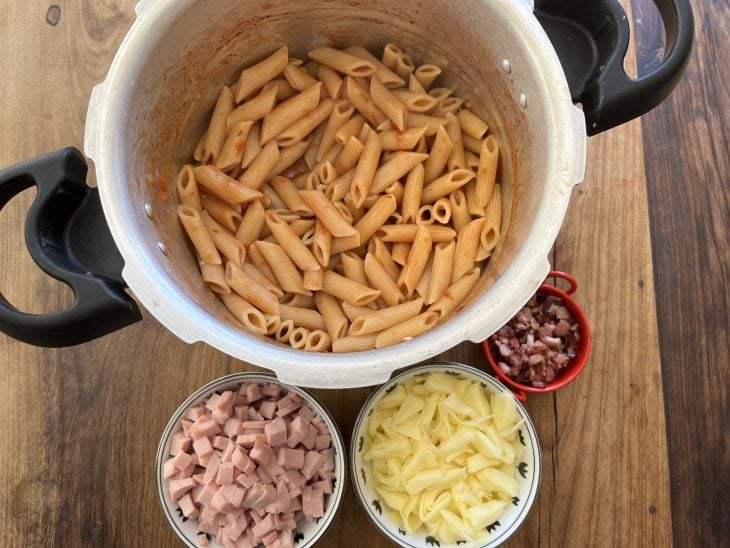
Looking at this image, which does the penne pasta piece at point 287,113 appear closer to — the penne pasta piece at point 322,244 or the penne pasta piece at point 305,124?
the penne pasta piece at point 305,124

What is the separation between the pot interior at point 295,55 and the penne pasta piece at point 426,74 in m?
0.02

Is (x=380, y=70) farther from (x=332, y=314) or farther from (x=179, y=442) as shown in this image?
(x=179, y=442)

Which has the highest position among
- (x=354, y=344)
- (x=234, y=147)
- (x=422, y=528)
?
(x=234, y=147)

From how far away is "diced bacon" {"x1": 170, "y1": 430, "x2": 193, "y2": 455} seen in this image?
3.15 ft

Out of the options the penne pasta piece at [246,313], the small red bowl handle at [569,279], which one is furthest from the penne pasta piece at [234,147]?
the small red bowl handle at [569,279]

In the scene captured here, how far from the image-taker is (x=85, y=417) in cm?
106

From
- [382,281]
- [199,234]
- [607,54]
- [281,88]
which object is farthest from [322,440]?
[607,54]

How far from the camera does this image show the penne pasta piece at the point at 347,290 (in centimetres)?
95

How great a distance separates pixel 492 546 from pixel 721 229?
0.72 meters

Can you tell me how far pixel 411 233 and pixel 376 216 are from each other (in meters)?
0.06

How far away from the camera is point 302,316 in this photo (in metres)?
0.96

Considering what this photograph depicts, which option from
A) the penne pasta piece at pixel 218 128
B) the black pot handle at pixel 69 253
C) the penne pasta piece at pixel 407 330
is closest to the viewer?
the black pot handle at pixel 69 253

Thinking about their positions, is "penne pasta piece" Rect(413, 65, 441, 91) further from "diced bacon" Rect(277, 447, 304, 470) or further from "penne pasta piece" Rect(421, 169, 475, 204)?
"diced bacon" Rect(277, 447, 304, 470)

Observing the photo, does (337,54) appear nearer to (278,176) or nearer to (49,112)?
(278,176)
